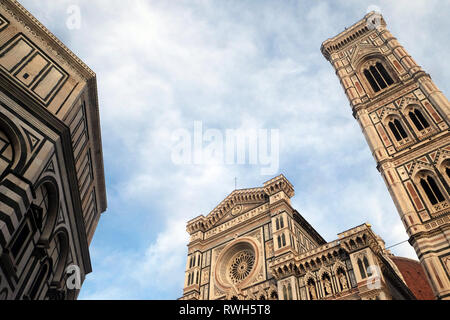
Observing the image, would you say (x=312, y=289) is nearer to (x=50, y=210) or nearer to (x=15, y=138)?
(x=50, y=210)

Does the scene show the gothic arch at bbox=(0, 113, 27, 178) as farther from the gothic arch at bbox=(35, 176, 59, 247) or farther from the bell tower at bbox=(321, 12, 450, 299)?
the bell tower at bbox=(321, 12, 450, 299)

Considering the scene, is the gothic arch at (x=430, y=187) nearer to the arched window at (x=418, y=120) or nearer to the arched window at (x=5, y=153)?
the arched window at (x=418, y=120)

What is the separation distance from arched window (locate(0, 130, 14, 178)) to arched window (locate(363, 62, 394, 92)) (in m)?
30.2

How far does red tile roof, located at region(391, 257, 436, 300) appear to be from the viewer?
140 feet

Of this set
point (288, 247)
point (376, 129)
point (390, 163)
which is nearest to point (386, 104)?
point (376, 129)

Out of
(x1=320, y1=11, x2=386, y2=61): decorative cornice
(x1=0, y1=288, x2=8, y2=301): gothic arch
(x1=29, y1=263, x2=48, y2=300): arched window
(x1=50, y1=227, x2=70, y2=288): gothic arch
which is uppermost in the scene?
(x1=320, y1=11, x2=386, y2=61): decorative cornice

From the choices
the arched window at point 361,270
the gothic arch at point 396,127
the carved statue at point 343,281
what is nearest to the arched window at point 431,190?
the gothic arch at point 396,127

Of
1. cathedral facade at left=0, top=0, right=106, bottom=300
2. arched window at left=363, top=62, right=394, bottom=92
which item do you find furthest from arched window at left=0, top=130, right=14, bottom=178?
arched window at left=363, top=62, right=394, bottom=92

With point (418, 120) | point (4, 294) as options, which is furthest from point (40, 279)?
point (418, 120)

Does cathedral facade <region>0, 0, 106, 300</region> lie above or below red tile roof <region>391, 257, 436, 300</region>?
below

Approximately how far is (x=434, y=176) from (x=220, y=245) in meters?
18.0

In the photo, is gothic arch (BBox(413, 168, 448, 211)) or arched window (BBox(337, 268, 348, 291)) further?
gothic arch (BBox(413, 168, 448, 211))

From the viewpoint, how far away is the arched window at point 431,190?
22344mm

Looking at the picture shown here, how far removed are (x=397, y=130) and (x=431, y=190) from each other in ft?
20.9
